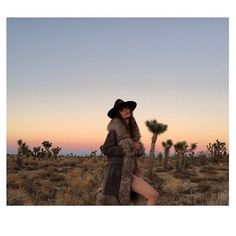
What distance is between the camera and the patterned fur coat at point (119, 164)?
9055 millimetres

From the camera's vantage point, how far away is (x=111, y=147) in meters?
9.19

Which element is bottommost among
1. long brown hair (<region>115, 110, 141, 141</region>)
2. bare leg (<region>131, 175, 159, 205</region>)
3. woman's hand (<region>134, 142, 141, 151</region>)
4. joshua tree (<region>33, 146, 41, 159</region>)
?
bare leg (<region>131, 175, 159, 205</region>)

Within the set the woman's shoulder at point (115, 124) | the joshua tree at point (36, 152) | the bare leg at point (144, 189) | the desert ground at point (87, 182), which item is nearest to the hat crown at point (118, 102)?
the woman's shoulder at point (115, 124)

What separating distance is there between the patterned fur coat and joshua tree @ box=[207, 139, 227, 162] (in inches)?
48.4

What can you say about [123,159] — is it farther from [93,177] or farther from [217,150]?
[217,150]

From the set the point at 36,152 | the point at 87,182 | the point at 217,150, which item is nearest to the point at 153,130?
the point at 217,150

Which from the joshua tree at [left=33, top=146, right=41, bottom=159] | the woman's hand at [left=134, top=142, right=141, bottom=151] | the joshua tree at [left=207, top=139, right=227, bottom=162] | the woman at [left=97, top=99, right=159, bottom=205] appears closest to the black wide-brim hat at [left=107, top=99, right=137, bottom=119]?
the woman at [left=97, top=99, right=159, bottom=205]

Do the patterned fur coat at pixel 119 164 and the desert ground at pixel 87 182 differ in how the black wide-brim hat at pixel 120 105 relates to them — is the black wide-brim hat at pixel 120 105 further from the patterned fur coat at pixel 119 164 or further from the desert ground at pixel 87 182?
the desert ground at pixel 87 182

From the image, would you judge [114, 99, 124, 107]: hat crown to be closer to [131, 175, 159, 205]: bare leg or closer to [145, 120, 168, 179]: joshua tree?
[145, 120, 168, 179]: joshua tree

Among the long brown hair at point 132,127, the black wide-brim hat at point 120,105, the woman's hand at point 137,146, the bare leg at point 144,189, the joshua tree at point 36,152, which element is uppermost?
the black wide-brim hat at point 120,105

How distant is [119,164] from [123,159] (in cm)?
11

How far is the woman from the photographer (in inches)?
357
